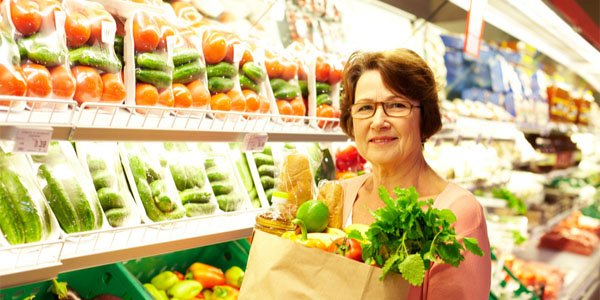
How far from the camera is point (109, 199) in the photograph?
74.2 inches

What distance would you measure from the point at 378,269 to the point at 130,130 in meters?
0.90

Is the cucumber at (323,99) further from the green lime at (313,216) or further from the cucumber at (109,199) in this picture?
the green lime at (313,216)

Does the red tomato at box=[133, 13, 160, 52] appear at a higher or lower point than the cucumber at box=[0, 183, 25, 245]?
higher

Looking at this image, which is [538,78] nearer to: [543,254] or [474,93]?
[474,93]

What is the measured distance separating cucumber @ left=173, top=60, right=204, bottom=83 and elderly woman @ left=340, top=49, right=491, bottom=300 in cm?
57

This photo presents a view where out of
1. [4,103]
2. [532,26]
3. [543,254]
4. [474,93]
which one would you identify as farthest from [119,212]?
[543,254]

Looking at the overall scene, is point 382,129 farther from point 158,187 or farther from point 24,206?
point 24,206

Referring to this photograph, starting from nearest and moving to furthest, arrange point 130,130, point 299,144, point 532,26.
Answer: point 130,130 → point 299,144 → point 532,26

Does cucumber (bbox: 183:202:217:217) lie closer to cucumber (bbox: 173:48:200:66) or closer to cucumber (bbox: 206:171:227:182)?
cucumber (bbox: 206:171:227:182)

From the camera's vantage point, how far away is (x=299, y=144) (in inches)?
111

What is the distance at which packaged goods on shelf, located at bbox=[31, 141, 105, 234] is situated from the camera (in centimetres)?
170

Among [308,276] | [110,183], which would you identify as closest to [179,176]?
[110,183]

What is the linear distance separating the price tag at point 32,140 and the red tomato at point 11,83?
13 centimetres

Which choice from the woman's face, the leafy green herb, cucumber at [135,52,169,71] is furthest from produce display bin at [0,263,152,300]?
the leafy green herb
